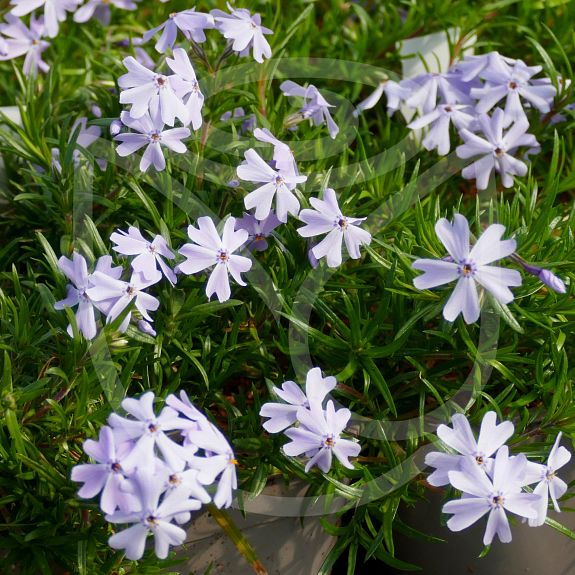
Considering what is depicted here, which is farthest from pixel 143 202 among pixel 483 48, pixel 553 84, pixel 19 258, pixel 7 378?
pixel 483 48

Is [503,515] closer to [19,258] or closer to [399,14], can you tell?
[19,258]

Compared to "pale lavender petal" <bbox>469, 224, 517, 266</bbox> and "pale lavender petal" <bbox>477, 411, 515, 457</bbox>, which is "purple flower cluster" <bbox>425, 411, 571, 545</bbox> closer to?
"pale lavender petal" <bbox>477, 411, 515, 457</bbox>

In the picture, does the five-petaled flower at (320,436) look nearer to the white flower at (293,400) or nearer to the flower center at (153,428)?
the white flower at (293,400)

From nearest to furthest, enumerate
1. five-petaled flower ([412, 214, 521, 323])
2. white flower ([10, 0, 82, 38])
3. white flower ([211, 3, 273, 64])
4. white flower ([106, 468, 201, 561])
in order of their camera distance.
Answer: white flower ([106, 468, 201, 561]) → five-petaled flower ([412, 214, 521, 323]) → white flower ([211, 3, 273, 64]) → white flower ([10, 0, 82, 38])

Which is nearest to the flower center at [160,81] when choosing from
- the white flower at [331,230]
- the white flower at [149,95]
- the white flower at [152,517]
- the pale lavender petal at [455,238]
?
the white flower at [149,95]

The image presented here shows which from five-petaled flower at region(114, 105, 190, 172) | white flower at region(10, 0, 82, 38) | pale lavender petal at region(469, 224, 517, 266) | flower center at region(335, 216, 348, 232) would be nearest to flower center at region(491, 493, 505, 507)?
pale lavender petal at region(469, 224, 517, 266)

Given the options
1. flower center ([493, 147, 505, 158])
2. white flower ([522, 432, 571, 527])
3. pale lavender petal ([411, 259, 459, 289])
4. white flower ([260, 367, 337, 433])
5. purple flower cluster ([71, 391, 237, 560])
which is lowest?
white flower ([522, 432, 571, 527])

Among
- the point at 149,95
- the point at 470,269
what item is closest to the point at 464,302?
the point at 470,269
